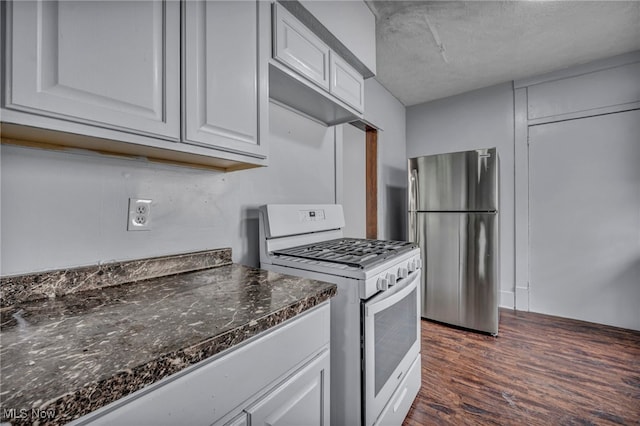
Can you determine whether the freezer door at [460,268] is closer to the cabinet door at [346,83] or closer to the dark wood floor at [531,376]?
the dark wood floor at [531,376]

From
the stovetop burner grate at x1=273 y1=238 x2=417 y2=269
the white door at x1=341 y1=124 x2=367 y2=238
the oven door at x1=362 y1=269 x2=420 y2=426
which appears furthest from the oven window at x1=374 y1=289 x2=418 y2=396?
the white door at x1=341 y1=124 x2=367 y2=238

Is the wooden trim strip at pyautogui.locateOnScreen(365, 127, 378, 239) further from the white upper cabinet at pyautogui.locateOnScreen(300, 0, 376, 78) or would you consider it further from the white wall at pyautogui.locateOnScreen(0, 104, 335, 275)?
the white wall at pyautogui.locateOnScreen(0, 104, 335, 275)

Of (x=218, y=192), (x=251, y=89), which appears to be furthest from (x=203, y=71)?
(x=218, y=192)

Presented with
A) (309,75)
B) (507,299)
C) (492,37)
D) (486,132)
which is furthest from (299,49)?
(507,299)

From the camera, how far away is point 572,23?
207 centimetres

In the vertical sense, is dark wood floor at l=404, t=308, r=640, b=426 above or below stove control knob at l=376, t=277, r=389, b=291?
below

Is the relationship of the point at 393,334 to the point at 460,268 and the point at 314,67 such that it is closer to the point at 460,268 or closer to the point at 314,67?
the point at 314,67

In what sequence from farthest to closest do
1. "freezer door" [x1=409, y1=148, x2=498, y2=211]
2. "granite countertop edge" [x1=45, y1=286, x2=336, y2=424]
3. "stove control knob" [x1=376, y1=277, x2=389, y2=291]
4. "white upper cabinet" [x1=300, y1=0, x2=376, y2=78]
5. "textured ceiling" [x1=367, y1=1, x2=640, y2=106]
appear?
"freezer door" [x1=409, y1=148, x2=498, y2=211]
"textured ceiling" [x1=367, y1=1, x2=640, y2=106]
"white upper cabinet" [x1=300, y1=0, x2=376, y2=78]
"stove control knob" [x1=376, y1=277, x2=389, y2=291]
"granite countertop edge" [x1=45, y1=286, x2=336, y2=424]

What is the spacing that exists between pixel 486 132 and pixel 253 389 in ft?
11.6

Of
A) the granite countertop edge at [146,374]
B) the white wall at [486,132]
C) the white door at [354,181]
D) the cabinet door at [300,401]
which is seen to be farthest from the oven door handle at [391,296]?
the white wall at [486,132]

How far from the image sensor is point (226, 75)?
1025 mm

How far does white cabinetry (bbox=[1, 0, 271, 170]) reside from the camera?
2.09ft

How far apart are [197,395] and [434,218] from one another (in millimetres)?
2642

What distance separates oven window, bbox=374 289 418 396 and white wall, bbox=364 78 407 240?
152 centimetres
